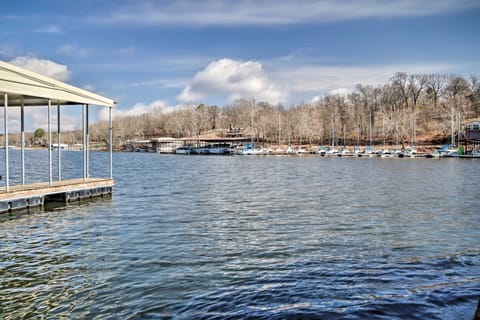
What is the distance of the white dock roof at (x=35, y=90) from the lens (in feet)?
57.4

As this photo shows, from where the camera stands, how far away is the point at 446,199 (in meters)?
25.7

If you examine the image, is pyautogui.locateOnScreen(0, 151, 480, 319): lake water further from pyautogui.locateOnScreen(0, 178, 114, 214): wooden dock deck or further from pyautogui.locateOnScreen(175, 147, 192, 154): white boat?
pyautogui.locateOnScreen(175, 147, 192, 154): white boat

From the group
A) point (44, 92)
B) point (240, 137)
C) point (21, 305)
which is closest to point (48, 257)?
point (21, 305)

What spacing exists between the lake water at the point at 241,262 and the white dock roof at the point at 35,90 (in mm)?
5340

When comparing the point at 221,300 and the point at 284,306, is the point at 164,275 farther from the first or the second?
the point at 284,306

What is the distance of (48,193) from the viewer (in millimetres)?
21250

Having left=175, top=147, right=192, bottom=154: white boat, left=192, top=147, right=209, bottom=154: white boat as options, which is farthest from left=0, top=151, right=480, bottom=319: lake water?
left=175, top=147, right=192, bottom=154: white boat

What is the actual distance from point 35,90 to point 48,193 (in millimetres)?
5106

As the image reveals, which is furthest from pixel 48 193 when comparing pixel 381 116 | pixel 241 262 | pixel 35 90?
pixel 381 116

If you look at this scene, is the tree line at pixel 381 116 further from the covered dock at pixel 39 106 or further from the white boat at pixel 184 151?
the covered dock at pixel 39 106

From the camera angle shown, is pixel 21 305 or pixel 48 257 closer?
pixel 21 305

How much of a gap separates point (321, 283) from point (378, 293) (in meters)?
1.27

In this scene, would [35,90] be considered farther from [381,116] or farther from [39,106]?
[381,116]

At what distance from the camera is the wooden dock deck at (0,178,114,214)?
753 inches
